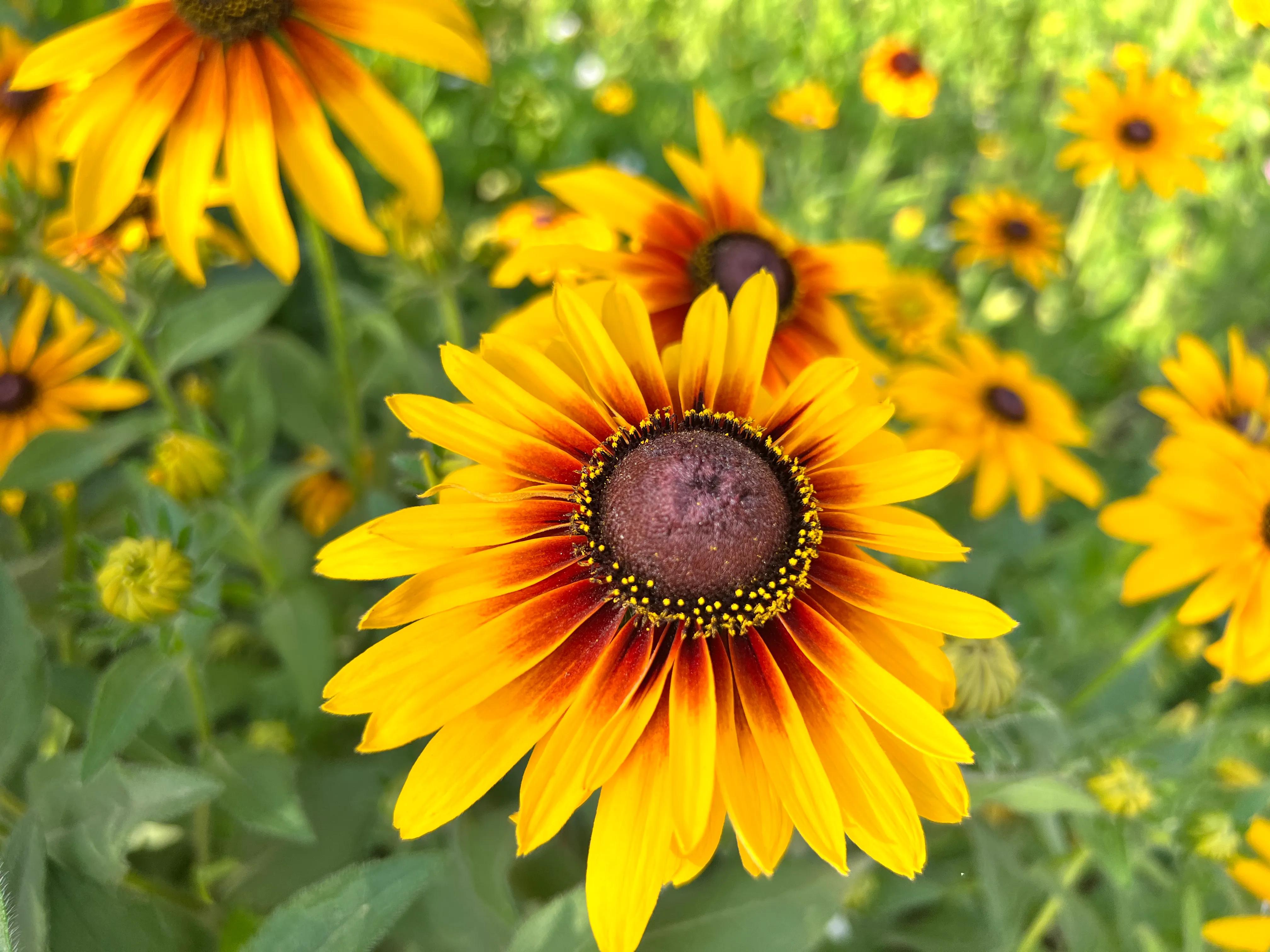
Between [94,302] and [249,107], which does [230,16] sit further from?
[94,302]

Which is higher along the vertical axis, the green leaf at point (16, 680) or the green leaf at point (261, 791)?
the green leaf at point (16, 680)

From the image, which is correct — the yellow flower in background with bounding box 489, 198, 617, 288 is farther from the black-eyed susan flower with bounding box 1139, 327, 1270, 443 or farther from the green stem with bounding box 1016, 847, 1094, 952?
the green stem with bounding box 1016, 847, 1094, 952

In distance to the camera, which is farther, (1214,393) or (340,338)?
(1214,393)

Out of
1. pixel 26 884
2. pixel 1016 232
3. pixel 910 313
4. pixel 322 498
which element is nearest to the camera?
pixel 26 884

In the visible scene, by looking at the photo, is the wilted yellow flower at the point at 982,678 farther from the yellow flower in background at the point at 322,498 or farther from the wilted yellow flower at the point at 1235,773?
the yellow flower in background at the point at 322,498

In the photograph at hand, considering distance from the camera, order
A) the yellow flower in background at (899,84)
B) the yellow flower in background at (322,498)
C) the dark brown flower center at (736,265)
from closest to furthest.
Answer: the dark brown flower center at (736,265), the yellow flower in background at (322,498), the yellow flower in background at (899,84)

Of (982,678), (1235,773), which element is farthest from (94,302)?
(1235,773)

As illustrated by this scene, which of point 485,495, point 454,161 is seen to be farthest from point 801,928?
point 454,161

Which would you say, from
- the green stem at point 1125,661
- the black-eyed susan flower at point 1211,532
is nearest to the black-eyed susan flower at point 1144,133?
the black-eyed susan flower at point 1211,532
